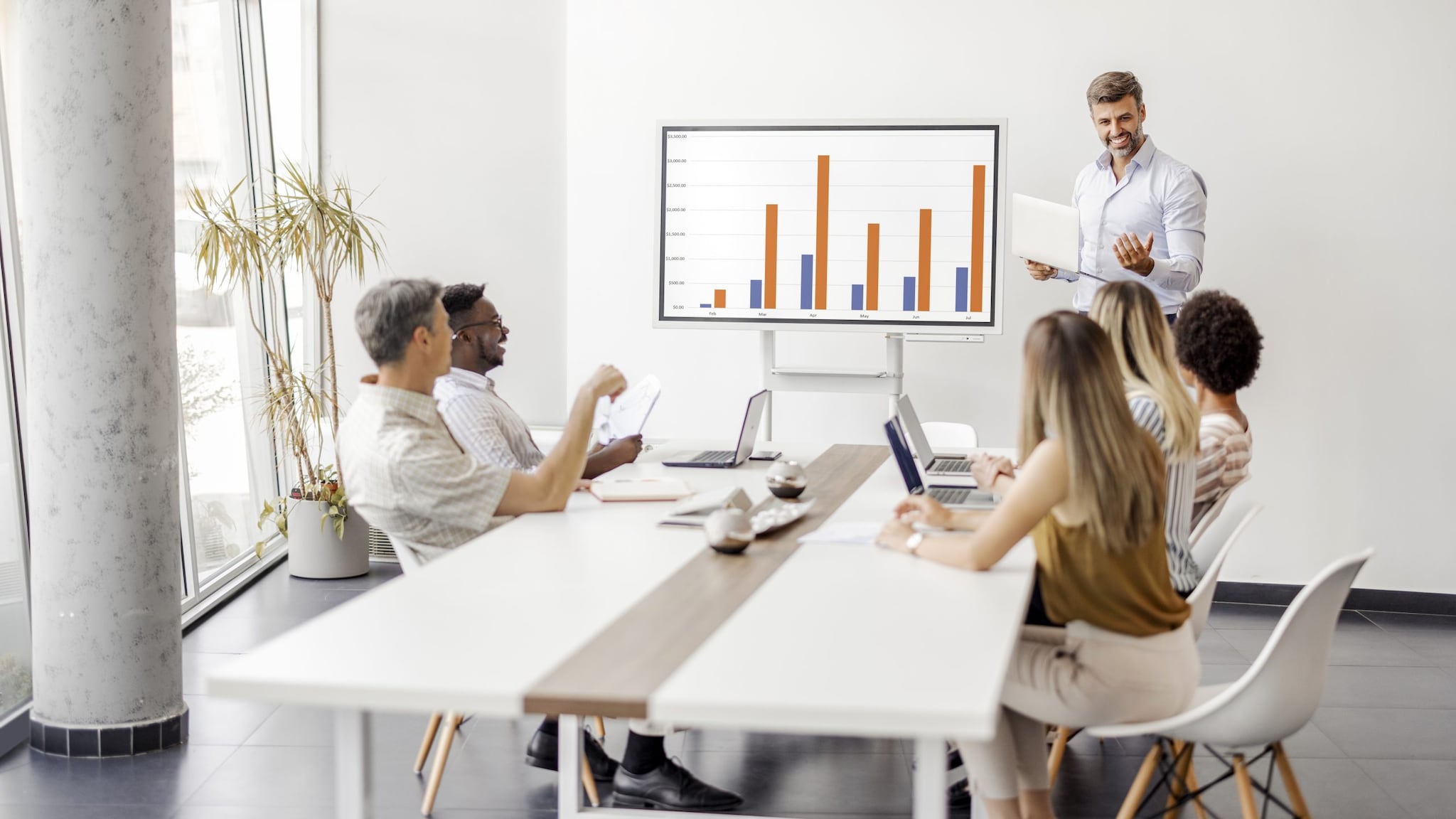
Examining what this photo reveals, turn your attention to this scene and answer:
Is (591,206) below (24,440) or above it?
above

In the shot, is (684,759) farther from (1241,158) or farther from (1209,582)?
(1241,158)

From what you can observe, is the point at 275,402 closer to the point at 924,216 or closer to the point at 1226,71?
the point at 924,216

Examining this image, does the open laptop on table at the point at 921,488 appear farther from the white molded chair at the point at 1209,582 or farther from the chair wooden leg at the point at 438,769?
the chair wooden leg at the point at 438,769

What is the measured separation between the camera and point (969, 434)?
15.4 ft

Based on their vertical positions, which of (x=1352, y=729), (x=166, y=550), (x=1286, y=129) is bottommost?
(x=1352, y=729)

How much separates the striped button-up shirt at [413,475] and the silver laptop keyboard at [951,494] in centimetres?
111

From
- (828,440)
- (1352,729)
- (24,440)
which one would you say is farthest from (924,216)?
(24,440)

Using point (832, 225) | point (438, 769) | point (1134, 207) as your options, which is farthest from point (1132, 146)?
point (438, 769)

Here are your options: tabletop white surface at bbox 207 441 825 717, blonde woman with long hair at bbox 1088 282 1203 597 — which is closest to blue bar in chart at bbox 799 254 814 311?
blonde woman with long hair at bbox 1088 282 1203 597

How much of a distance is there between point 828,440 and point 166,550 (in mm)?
3093

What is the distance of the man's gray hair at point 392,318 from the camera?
2828 mm

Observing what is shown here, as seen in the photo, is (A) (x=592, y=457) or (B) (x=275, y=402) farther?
(B) (x=275, y=402)

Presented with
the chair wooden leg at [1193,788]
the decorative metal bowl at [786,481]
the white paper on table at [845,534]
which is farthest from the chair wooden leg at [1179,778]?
the decorative metal bowl at [786,481]

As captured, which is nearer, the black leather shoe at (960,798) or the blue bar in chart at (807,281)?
the black leather shoe at (960,798)
